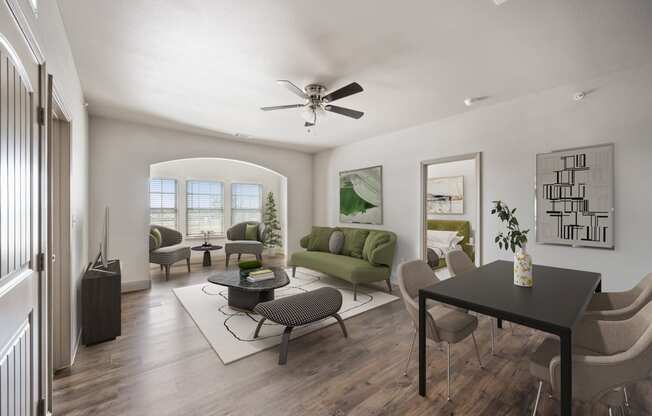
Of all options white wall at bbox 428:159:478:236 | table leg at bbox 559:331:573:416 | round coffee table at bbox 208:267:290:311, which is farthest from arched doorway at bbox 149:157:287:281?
table leg at bbox 559:331:573:416

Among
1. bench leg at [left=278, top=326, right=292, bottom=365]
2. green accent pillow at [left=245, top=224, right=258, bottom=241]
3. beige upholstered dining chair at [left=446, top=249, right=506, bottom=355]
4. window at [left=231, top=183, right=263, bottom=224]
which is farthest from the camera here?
window at [left=231, top=183, right=263, bottom=224]

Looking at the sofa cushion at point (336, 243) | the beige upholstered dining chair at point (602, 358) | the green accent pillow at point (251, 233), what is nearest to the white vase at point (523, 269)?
the beige upholstered dining chair at point (602, 358)

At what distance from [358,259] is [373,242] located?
0.39 metres

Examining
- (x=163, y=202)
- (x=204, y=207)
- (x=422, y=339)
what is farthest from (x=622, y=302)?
(x=163, y=202)

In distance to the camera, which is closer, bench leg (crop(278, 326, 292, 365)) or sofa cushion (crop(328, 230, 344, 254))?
bench leg (crop(278, 326, 292, 365))

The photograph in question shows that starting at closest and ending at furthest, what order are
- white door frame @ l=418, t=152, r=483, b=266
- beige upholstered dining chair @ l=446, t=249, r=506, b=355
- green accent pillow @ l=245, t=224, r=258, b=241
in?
beige upholstered dining chair @ l=446, t=249, r=506, b=355 < white door frame @ l=418, t=152, r=483, b=266 < green accent pillow @ l=245, t=224, r=258, b=241

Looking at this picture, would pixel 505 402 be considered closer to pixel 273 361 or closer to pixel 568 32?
pixel 273 361

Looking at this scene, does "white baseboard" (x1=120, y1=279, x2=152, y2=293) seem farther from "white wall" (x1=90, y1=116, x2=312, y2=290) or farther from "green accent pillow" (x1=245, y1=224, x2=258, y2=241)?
"green accent pillow" (x1=245, y1=224, x2=258, y2=241)

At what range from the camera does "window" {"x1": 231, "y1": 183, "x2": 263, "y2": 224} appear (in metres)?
7.51

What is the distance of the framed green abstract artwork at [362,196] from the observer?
5.14m

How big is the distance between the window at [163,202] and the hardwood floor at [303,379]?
4.16 metres

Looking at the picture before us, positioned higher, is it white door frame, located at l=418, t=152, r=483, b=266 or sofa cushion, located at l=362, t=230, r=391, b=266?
white door frame, located at l=418, t=152, r=483, b=266

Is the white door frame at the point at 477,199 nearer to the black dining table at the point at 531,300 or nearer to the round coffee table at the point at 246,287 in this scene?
the black dining table at the point at 531,300

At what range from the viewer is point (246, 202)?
7.70 m
